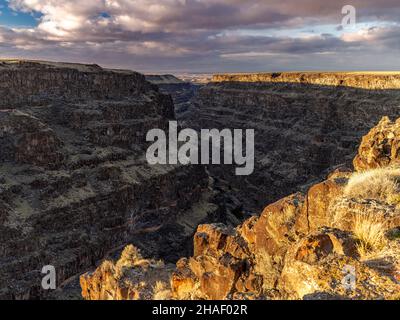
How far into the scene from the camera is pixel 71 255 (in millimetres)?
55750

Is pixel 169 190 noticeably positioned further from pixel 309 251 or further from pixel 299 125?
pixel 309 251

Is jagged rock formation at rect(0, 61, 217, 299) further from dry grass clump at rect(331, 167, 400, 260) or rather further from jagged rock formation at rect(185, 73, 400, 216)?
dry grass clump at rect(331, 167, 400, 260)

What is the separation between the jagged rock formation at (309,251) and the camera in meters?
11.0

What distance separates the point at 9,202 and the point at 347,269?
55.5 m

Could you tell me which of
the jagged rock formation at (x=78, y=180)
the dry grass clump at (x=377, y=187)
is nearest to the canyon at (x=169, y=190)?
the jagged rock formation at (x=78, y=180)

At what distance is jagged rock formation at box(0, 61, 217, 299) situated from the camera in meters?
54.3

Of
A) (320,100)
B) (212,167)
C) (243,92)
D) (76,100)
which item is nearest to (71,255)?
(76,100)

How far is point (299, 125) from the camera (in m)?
116

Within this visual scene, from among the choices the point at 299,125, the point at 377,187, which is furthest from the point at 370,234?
the point at 299,125

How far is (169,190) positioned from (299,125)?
180ft

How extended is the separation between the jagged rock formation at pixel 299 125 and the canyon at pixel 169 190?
389 millimetres

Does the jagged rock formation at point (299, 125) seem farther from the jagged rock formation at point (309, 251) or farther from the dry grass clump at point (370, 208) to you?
the dry grass clump at point (370, 208)
